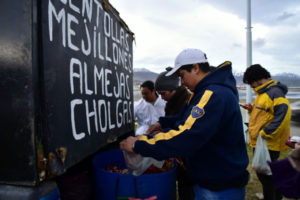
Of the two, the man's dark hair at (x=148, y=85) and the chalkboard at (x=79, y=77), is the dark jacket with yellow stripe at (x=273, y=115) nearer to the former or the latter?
the man's dark hair at (x=148, y=85)

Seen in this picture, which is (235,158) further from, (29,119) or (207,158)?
(29,119)

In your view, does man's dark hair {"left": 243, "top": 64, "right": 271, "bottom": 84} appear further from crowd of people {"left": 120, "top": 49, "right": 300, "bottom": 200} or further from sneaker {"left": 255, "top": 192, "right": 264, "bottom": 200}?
sneaker {"left": 255, "top": 192, "right": 264, "bottom": 200}

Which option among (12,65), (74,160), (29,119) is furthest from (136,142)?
(12,65)

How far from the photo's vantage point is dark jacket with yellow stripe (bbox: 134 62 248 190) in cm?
151

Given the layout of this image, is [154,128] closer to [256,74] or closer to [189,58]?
[189,58]

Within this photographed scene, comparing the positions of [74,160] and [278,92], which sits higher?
[278,92]

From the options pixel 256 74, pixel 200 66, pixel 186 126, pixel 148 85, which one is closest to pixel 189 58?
pixel 200 66

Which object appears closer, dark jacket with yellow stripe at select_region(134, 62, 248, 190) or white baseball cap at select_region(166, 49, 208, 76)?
dark jacket with yellow stripe at select_region(134, 62, 248, 190)

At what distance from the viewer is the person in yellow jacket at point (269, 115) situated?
3.02 m

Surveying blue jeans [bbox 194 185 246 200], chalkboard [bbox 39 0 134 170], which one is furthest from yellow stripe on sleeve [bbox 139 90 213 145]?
blue jeans [bbox 194 185 246 200]

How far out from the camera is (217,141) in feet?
5.45

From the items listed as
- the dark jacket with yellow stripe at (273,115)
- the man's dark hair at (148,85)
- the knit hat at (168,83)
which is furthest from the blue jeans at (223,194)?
the man's dark hair at (148,85)

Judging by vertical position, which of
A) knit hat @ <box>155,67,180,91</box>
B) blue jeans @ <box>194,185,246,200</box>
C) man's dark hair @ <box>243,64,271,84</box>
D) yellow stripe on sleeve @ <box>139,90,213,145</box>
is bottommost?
blue jeans @ <box>194,185,246,200</box>

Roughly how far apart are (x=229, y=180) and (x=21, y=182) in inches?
52.2
